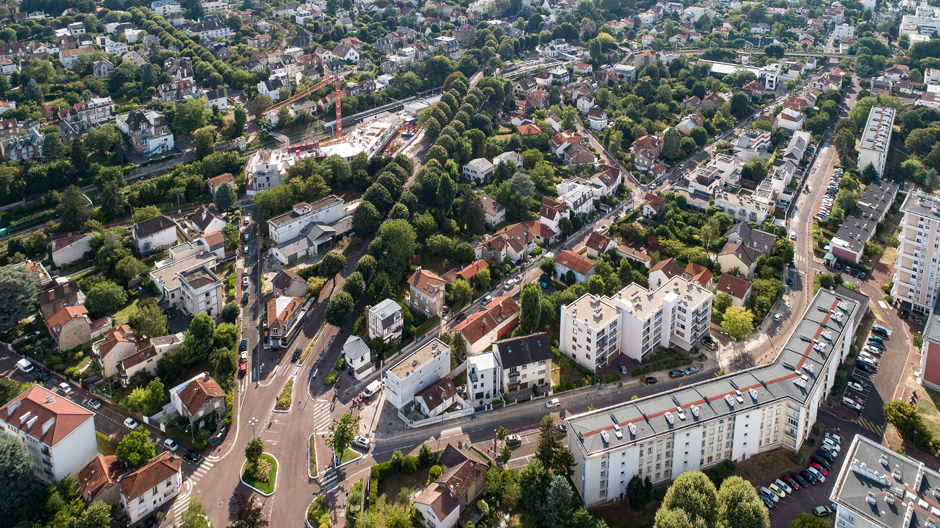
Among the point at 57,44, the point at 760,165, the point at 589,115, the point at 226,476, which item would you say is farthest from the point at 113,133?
the point at 760,165

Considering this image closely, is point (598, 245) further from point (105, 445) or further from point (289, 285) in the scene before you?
point (105, 445)

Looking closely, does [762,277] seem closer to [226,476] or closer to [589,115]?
[589,115]

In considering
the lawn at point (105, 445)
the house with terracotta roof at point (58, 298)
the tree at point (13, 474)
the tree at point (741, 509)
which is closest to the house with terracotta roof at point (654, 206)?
the tree at point (741, 509)

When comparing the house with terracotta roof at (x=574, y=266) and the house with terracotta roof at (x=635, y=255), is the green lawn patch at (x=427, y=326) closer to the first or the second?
the house with terracotta roof at (x=574, y=266)

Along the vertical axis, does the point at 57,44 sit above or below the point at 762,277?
above

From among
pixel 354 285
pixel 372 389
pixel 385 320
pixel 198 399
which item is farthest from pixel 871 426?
pixel 198 399

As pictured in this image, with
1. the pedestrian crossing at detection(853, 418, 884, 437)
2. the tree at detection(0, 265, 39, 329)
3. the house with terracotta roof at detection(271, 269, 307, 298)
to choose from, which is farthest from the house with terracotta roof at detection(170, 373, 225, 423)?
the pedestrian crossing at detection(853, 418, 884, 437)

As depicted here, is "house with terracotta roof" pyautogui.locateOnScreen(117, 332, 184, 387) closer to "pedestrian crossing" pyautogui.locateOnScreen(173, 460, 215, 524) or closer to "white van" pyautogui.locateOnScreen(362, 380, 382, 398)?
"pedestrian crossing" pyautogui.locateOnScreen(173, 460, 215, 524)
